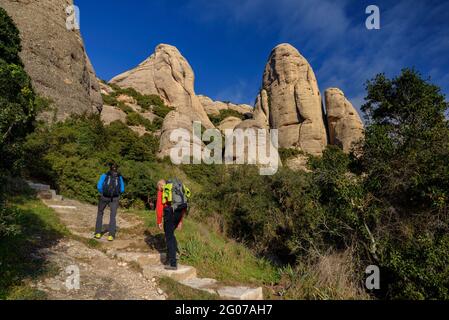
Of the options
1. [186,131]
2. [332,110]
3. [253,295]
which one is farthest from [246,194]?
[332,110]

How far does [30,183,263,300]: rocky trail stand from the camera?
12.8 feet

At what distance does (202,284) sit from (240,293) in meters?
0.74

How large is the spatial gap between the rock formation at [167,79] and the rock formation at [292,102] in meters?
9.79

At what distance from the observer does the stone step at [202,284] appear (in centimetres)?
448

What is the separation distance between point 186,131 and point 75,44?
32.7 feet

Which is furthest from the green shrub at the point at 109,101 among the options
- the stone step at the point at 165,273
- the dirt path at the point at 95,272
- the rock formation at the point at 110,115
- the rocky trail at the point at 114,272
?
the stone step at the point at 165,273

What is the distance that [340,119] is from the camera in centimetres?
3728

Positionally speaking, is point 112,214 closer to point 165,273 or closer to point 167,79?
point 165,273

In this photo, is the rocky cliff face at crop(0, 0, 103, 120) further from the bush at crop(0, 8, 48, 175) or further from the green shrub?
the green shrub

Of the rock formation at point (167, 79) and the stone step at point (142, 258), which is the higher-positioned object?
the rock formation at point (167, 79)

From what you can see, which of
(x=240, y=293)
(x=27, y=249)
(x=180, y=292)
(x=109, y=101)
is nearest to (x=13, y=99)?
(x=27, y=249)

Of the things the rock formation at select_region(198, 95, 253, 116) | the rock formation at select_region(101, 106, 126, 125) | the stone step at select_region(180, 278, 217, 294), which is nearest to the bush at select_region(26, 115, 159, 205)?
the stone step at select_region(180, 278, 217, 294)

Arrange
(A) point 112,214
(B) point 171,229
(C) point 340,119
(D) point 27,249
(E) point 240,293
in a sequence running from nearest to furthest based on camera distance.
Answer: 1. (E) point 240,293
2. (D) point 27,249
3. (B) point 171,229
4. (A) point 112,214
5. (C) point 340,119

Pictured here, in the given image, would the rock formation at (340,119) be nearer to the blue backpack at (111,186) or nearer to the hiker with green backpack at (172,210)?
the blue backpack at (111,186)
